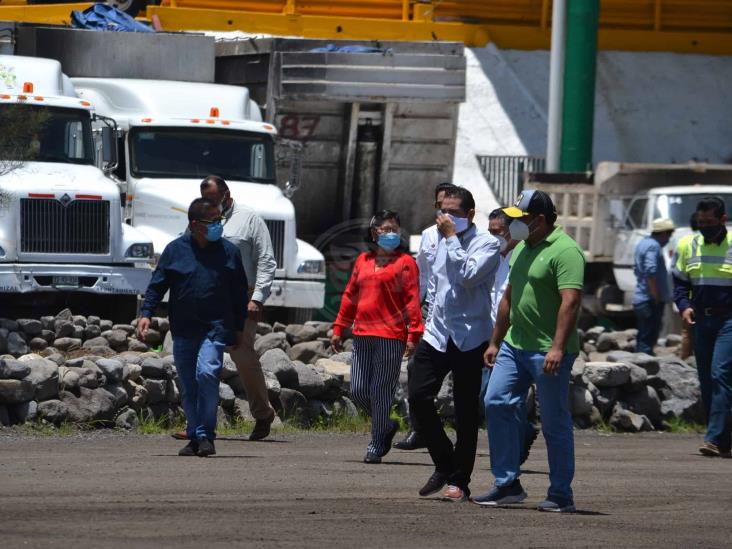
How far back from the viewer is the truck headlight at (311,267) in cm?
1964

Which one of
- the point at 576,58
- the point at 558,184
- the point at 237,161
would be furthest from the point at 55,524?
the point at 576,58

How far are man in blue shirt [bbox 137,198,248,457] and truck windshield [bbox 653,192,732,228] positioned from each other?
12759 millimetres

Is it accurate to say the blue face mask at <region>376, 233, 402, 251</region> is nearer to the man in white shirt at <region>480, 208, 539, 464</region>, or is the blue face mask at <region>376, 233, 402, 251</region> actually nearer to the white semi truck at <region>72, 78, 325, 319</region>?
the man in white shirt at <region>480, 208, 539, 464</region>

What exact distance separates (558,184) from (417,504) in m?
15.7

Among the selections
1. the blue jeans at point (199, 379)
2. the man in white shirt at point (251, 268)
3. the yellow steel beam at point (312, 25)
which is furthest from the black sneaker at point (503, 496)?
→ the yellow steel beam at point (312, 25)

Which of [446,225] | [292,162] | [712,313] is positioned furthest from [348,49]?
[446,225]

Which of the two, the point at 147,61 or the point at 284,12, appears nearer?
the point at 147,61

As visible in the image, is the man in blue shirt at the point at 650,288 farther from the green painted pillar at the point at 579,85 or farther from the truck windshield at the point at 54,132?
the green painted pillar at the point at 579,85

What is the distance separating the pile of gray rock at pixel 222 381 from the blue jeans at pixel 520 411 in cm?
450

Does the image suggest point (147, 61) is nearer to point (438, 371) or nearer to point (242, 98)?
point (242, 98)

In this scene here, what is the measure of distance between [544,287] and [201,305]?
275cm

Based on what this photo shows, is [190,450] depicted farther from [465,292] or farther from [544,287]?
[544,287]

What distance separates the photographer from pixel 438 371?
9.29 meters

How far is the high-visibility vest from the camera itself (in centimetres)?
1235
